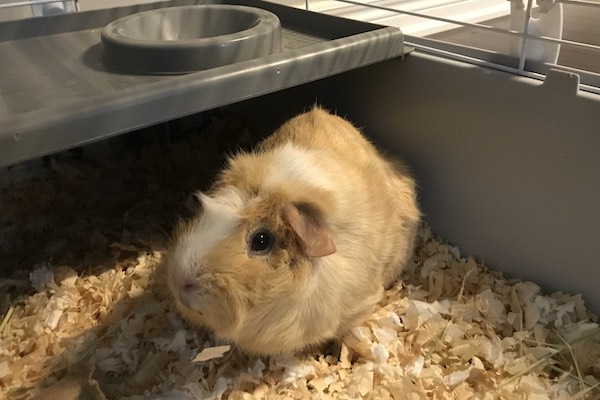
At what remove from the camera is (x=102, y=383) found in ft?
4.11

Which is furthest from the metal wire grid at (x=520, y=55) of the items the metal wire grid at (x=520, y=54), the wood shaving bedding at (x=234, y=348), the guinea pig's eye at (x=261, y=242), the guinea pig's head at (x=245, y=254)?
the guinea pig's eye at (x=261, y=242)

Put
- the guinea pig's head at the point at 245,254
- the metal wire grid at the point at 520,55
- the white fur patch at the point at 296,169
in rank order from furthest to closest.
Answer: the metal wire grid at the point at 520,55 → the white fur patch at the point at 296,169 → the guinea pig's head at the point at 245,254

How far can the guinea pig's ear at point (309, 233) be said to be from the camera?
1056 mm

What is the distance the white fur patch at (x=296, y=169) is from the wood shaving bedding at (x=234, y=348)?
0.39m

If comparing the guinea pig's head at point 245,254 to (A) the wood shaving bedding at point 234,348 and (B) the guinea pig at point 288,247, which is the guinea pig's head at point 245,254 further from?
(A) the wood shaving bedding at point 234,348

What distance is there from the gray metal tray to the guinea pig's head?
0.74 feet

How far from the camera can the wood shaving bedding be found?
124 cm

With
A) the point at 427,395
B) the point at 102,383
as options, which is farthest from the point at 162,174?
the point at 427,395

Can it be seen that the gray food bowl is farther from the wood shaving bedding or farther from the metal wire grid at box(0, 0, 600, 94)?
the wood shaving bedding

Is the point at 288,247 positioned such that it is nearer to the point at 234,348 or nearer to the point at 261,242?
the point at 261,242

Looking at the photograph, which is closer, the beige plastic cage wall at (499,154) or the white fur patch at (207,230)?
the white fur patch at (207,230)

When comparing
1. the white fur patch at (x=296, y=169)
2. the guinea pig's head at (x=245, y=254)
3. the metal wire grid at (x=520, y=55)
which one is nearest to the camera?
the guinea pig's head at (x=245, y=254)

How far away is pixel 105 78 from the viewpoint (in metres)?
1.36

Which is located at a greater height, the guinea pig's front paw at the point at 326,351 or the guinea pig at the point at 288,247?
the guinea pig at the point at 288,247
